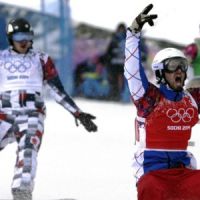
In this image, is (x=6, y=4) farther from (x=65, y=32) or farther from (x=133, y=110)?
(x=133, y=110)

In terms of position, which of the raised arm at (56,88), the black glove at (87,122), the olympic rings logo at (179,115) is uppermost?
the raised arm at (56,88)

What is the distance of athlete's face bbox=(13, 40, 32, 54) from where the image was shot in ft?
18.8

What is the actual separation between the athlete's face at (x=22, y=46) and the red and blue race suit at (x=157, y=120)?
1.52m

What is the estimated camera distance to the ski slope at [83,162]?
245 inches

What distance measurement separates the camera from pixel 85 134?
32.8ft

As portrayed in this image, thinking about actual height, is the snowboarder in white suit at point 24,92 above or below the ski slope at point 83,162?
above

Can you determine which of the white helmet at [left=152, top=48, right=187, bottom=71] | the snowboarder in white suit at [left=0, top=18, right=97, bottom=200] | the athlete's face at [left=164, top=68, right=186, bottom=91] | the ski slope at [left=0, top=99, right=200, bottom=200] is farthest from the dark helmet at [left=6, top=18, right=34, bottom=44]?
the athlete's face at [left=164, top=68, right=186, bottom=91]

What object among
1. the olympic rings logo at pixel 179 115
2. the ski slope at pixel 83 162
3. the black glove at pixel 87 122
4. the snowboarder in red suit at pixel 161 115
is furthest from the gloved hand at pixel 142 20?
the ski slope at pixel 83 162

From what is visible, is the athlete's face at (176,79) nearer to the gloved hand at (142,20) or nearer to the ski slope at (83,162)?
the gloved hand at (142,20)

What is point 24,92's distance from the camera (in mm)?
5680

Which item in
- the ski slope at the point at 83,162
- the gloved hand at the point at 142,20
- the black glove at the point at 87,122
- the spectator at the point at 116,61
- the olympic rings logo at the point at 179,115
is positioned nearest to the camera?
the gloved hand at the point at 142,20

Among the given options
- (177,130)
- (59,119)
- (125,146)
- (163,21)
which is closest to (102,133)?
(125,146)

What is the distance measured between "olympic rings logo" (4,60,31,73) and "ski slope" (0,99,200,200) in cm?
104

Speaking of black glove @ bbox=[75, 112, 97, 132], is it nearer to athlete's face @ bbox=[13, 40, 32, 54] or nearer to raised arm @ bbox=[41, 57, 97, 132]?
raised arm @ bbox=[41, 57, 97, 132]
